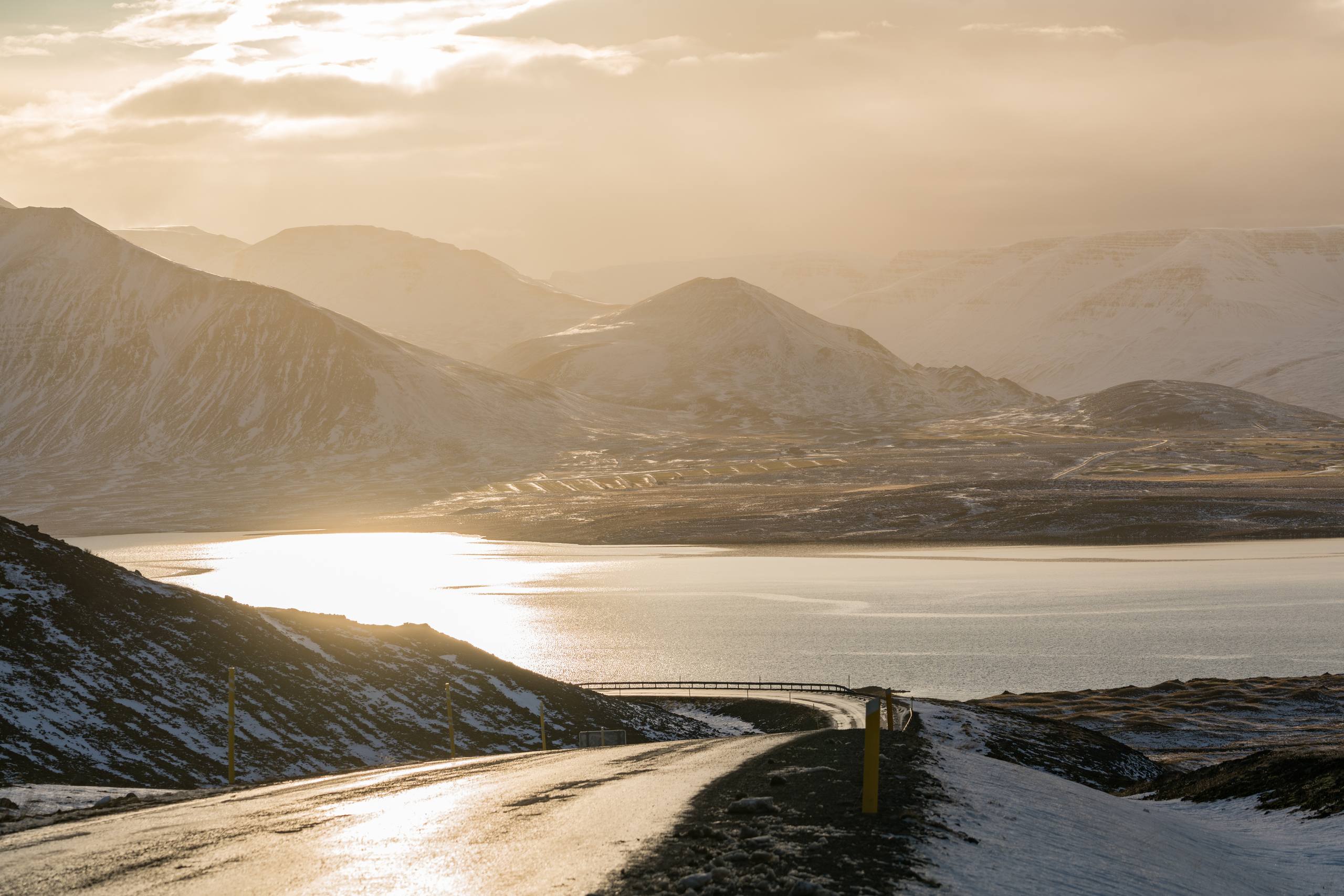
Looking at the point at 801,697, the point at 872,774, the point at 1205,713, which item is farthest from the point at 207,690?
the point at 1205,713

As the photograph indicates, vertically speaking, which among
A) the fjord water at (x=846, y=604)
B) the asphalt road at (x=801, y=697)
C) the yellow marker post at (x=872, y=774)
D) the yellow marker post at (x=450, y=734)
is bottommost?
the fjord water at (x=846, y=604)

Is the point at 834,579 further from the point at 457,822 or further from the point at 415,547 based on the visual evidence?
the point at 457,822

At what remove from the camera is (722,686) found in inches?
2389

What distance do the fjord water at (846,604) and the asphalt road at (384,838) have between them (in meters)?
44.6

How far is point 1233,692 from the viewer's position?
58375mm

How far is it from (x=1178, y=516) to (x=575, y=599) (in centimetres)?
8607

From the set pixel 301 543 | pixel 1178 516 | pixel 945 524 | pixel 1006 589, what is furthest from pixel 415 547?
pixel 1178 516

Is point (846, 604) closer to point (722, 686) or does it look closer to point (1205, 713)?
point (722, 686)

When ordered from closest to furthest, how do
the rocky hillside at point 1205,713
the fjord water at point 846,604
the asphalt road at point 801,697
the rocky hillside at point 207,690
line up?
the rocky hillside at point 207,690 → the rocky hillside at point 1205,713 → the asphalt road at point 801,697 → the fjord water at point 846,604

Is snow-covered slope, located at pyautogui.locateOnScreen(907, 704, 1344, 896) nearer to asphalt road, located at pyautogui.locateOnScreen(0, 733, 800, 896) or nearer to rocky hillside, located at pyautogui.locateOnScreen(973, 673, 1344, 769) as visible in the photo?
asphalt road, located at pyautogui.locateOnScreen(0, 733, 800, 896)

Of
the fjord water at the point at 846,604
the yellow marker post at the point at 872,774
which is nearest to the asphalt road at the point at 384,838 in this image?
the yellow marker post at the point at 872,774

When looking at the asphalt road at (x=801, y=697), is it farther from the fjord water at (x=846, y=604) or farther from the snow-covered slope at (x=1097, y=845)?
the snow-covered slope at (x=1097, y=845)

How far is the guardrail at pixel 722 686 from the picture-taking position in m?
57.5

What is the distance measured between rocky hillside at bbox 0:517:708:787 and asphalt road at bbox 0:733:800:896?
1166 cm
